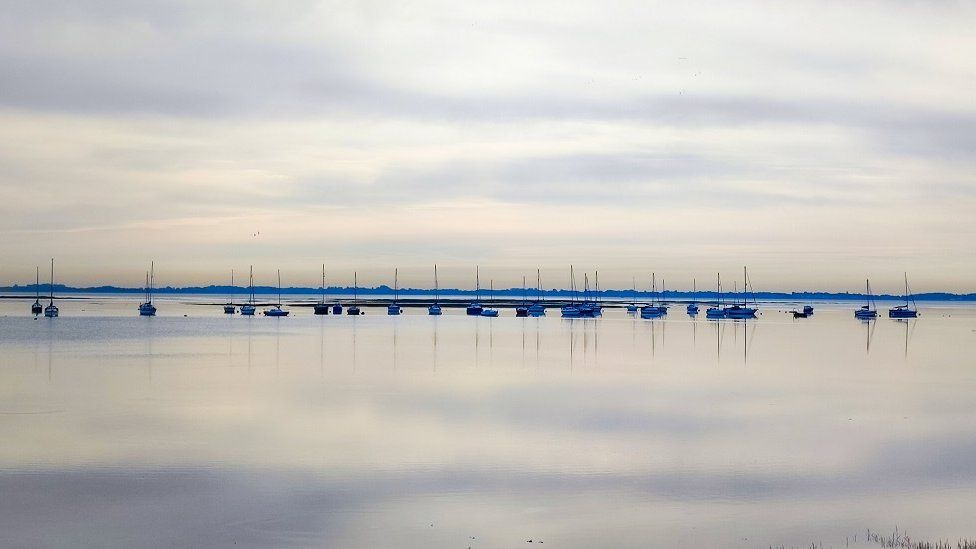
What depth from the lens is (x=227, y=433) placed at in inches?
1011

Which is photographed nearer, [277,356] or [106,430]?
[106,430]

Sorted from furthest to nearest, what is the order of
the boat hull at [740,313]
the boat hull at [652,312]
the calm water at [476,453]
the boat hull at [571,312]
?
the boat hull at [652,312] < the boat hull at [571,312] < the boat hull at [740,313] < the calm water at [476,453]

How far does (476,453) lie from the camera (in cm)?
2292

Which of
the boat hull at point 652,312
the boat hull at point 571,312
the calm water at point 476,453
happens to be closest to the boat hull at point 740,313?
the boat hull at point 652,312

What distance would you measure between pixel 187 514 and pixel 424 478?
496 centimetres

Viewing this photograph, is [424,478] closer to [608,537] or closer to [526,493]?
[526,493]

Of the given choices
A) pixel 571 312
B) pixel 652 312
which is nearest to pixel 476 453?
pixel 571 312

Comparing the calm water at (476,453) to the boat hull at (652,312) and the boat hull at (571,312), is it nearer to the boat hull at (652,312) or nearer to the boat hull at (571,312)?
the boat hull at (571,312)

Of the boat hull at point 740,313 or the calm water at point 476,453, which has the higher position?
the boat hull at point 740,313

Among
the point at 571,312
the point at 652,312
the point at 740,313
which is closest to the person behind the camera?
the point at 740,313

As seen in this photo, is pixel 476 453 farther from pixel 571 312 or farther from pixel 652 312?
pixel 652 312

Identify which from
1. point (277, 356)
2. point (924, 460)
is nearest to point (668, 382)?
point (924, 460)

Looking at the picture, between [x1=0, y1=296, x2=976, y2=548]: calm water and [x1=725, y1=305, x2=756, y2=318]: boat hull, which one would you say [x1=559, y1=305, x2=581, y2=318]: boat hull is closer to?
[x1=725, y1=305, x2=756, y2=318]: boat hull

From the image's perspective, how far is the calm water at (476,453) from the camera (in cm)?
1606
